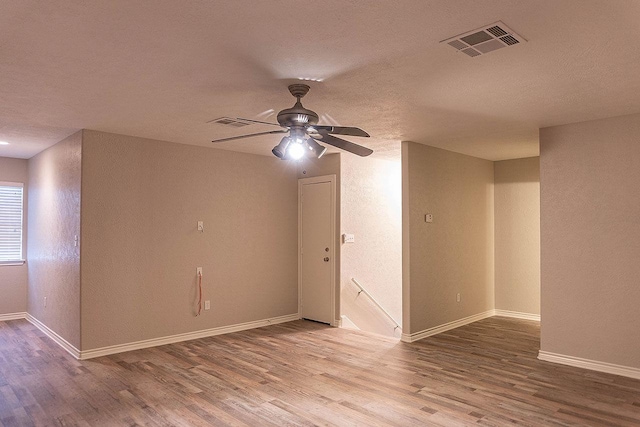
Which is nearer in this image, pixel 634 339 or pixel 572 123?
pixel 634 339

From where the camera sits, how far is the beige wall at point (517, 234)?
701 cm

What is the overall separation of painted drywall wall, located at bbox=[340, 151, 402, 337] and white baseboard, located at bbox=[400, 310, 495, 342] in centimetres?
101

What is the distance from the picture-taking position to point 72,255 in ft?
16.9

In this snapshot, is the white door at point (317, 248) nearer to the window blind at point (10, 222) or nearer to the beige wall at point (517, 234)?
the beige wall at point (517, 234)

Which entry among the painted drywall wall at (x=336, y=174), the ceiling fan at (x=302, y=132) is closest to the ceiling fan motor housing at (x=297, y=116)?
the ceiling fan at (x=302, y=132)

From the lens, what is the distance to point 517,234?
718 cm

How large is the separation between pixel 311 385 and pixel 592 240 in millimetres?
3094

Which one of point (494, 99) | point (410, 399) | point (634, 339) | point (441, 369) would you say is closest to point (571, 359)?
point (634, 339)

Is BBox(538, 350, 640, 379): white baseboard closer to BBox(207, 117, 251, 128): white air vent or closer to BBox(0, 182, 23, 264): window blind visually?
BBox(207, 117, 251, 128): white air vent

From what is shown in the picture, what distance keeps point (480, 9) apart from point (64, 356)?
5.20m

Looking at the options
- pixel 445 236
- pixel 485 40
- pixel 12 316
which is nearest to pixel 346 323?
pixel 445 236

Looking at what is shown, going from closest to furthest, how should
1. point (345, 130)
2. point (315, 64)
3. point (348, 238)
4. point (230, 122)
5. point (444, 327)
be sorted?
1. point (315, 64)
2. point (345, 130)
3. point (230, 122)
4. point (444, 327)
5. point (348, 238)

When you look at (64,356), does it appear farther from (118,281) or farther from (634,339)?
(634,339)

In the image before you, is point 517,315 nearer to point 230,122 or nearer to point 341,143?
point 341,143
